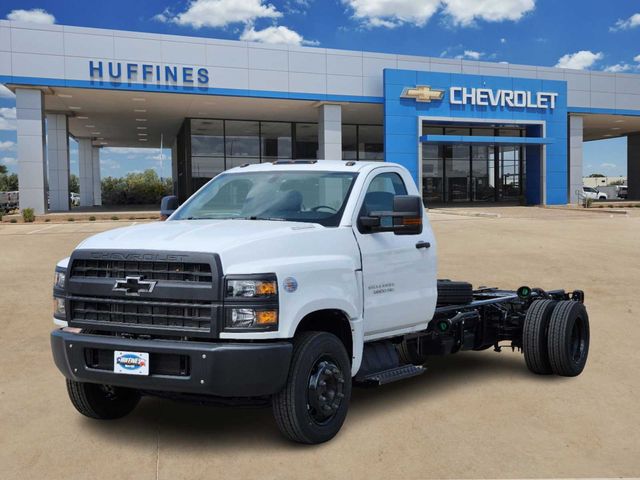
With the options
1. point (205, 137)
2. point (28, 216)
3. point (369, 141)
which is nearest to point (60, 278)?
point (28, 216)

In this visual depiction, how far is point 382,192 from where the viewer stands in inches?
232

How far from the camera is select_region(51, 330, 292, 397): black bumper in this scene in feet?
14.3

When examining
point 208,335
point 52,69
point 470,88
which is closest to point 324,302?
point 208,335

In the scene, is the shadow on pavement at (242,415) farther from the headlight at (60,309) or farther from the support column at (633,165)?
the support column at (633,165)

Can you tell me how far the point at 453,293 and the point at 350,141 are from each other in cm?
4215

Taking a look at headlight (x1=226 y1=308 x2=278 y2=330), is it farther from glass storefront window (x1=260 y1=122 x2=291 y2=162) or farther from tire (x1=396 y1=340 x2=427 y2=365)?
glass storefront window (x1=260 y1=122 x2=291 y2=162)

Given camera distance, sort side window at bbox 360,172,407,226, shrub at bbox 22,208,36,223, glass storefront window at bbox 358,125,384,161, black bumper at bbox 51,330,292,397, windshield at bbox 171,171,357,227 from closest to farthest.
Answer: black bumper at bbox 51,330,292,397, windshield at bbox 171,171,357,227, side window at bbox 360,172,407,226, shrub at bbox 22,208,36,223, glass storefront window at bbox 358,125,384,161

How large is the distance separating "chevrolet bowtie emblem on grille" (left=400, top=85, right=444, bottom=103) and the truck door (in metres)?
33.0

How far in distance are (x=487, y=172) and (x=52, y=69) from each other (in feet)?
99.3

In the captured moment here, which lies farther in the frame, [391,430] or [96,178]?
[96,178]

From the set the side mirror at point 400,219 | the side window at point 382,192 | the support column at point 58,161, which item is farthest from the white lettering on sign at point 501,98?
the side mirror at point 400,219

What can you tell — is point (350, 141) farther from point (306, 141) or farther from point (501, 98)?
point (501, 98)

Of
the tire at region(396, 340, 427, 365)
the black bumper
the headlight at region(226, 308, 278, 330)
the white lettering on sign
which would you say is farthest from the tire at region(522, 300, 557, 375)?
the white lettering on sign

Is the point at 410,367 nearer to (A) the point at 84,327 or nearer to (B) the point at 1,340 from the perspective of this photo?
(A) the point at 84,327
